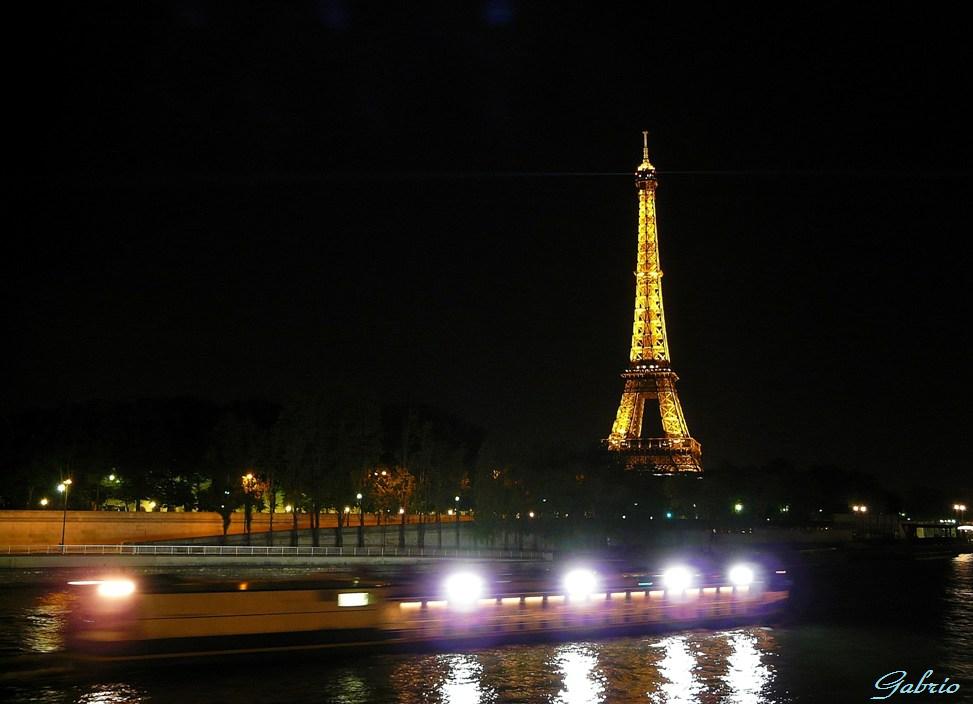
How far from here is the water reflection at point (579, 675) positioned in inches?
1005

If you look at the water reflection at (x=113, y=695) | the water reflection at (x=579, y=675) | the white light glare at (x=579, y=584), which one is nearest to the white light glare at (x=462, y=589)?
the water reflection at (x=579, y=675)

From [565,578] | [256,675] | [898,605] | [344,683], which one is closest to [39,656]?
[256,675]

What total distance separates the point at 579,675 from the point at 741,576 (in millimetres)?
13762

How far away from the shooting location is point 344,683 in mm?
26594

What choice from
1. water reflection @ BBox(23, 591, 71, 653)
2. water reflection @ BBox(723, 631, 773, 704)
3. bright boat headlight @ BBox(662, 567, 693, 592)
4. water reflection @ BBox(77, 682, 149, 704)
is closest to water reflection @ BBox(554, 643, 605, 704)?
water reflection @ BBox(723, 631, 773, 704)

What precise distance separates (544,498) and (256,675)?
6141 centimetres

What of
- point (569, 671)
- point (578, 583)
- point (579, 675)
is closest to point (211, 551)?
point (578, 583)

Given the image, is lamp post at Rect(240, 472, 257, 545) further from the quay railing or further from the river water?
the river water

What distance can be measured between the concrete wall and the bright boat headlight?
46.1 metres

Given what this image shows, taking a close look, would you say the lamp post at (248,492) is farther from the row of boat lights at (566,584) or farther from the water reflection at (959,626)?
the row of boat lights at (566,584)

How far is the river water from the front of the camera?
2533 centimetres

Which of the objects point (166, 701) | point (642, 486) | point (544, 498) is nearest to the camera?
point (166, 701)

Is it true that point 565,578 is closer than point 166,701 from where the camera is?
No

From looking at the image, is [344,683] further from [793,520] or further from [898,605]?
[793,520]
